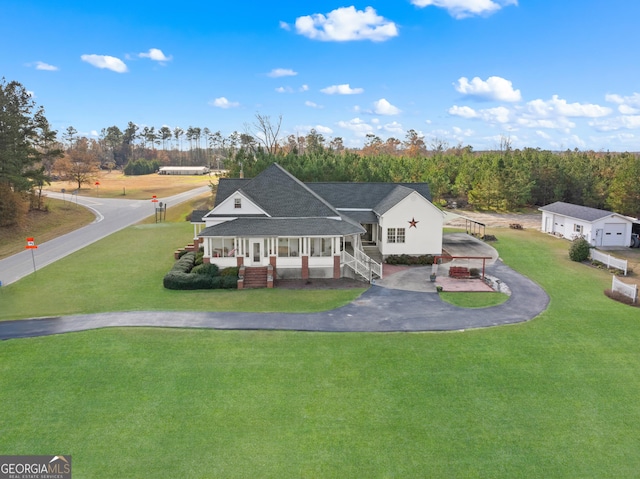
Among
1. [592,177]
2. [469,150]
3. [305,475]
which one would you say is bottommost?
[305,475]

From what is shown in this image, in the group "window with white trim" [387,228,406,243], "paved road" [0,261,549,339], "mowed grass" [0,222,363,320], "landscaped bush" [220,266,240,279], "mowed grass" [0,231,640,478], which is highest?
"window with white trim" [387,228,406,243]

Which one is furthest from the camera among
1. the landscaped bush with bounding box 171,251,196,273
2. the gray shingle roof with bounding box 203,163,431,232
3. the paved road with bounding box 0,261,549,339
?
the gray shingle roof with bounding box 203,163,431,232

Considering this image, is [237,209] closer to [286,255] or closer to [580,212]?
[286,255]

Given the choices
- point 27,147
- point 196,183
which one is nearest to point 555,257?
point 27,147

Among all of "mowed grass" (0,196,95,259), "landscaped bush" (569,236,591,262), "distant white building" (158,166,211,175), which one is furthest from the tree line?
"distant white building" (158,166,211,175)

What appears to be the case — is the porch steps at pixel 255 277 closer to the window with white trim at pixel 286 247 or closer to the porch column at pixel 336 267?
the window with white trim at pixel 286 247

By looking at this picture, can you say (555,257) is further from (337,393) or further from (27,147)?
(27,147)

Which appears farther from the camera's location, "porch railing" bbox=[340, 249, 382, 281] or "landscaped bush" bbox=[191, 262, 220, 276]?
"porch railing" bbox=[340, 249, 382, 281]

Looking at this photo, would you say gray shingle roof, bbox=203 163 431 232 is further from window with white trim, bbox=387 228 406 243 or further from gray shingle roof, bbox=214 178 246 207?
window with white trim, bbox=387 228 406 243
